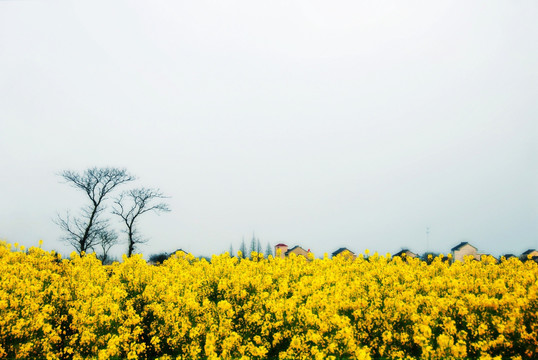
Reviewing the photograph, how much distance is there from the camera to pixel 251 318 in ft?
34.2

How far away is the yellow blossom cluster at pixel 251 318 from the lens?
9.00m

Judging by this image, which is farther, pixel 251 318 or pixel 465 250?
pixel 465 250

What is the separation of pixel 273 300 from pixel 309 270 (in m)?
4.33

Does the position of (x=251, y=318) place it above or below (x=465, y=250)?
above

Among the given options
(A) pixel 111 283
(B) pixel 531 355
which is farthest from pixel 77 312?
(B) pixel 531 355

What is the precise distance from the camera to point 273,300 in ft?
35.5

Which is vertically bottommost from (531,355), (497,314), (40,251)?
(531,355)

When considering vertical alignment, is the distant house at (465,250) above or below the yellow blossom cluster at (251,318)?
below

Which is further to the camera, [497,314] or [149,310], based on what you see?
[149,310]

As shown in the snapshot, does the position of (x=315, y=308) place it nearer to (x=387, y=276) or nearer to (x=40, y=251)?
(x=387, y=276)

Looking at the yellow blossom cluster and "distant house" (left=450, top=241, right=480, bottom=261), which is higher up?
the yellow blossom cluster

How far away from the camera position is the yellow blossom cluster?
9.00 metres

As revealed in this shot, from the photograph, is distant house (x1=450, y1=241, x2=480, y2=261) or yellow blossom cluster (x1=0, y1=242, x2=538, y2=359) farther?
distant house (x1=450, y1=241, x2=480, y2=261)

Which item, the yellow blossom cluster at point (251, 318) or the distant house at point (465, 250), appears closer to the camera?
the yellow blossom cluster at point (251, 318)
